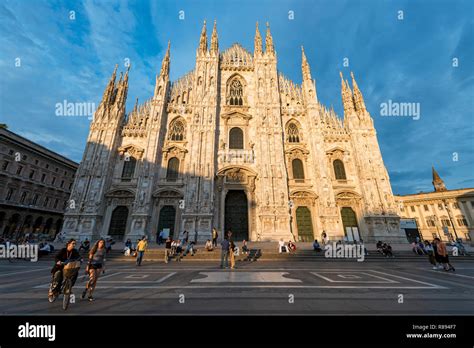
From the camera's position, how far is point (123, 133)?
2230 centimetres

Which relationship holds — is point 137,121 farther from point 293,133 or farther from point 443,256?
point 443,256

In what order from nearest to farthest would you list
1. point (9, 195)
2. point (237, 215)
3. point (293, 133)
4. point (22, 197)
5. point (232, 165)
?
point (237, 215) → point (232, 165) → point (293, 133) → point (9, 195) → point (22, 197)

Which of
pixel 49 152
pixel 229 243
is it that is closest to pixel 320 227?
pixel 229 243

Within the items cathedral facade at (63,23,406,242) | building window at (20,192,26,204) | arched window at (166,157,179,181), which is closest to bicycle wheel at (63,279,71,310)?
cathedral facade at (63,23,406,242)

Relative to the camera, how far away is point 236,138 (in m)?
23.1

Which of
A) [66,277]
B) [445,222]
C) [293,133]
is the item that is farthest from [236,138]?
[445,222]

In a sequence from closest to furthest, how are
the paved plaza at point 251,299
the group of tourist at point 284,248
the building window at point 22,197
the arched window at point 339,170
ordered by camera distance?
1. the paved plaza at point 251,299
2. the group of tourist at point 284,248
3. the arched window at point 339,170
4. the building window at point 22,197

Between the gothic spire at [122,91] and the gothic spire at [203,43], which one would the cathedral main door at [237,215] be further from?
the gothic spire at [203,43]

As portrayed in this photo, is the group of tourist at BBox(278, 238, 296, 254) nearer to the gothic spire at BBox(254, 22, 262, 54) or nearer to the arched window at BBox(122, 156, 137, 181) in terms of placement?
the arched window at BBox(122, 156, 137, 181)

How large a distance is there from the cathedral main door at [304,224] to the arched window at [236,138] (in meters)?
9.84


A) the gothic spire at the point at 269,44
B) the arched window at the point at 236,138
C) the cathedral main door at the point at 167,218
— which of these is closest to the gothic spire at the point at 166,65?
the arched window at the point at 236,138

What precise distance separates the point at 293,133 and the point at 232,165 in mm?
8972

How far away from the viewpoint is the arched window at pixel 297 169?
21.9m

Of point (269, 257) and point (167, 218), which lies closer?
point (269, 257)
